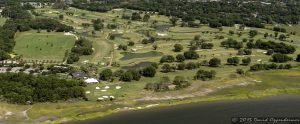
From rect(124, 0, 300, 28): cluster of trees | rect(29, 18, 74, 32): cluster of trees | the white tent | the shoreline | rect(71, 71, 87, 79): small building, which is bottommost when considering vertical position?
the shoreline

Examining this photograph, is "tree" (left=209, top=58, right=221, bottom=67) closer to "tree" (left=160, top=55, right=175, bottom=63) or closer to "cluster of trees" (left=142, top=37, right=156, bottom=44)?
"tree" (left=160, top=55, right=175, bottom=63)

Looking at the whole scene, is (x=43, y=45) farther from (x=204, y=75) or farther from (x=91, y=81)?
(x=204, y=75)

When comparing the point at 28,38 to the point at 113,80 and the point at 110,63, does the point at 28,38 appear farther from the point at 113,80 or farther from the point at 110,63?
the point at 113,80

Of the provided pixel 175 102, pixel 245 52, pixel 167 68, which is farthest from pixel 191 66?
pixel 175 102

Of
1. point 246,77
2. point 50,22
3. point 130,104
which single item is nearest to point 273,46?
point 246,77

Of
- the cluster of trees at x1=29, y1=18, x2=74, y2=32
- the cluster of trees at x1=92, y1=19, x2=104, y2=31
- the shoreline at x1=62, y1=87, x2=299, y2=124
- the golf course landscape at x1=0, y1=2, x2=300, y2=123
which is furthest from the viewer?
the cluster of trees at x1=92, y1=19, x2=104, y2=31

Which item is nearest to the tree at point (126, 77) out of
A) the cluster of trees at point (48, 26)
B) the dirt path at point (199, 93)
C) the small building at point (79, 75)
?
the small building at point (79, 75)

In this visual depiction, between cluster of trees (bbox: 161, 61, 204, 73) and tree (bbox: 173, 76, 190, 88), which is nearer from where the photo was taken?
tree (bbox: 173, 76, 190, 88)

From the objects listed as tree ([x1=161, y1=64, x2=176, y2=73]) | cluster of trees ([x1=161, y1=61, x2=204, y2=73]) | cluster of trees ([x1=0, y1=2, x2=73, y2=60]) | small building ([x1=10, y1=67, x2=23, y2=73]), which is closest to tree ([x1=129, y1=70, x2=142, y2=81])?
tree ([x1=161, y1=64, x2=176, y2=73])

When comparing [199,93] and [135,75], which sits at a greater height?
[135,75]
